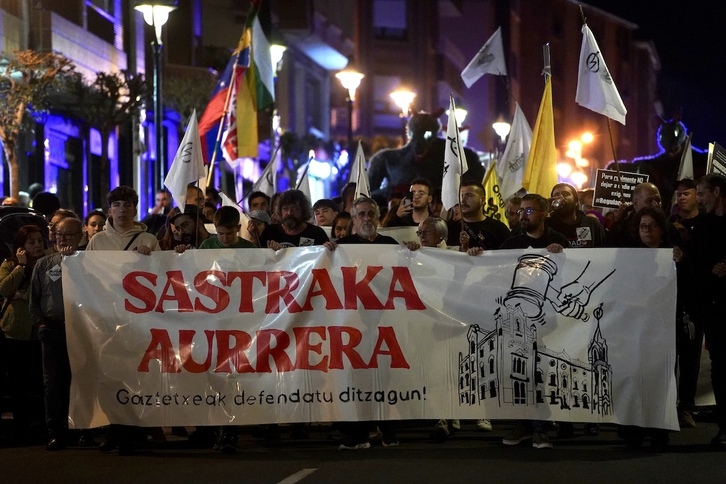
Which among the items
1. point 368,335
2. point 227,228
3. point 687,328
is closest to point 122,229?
point 227,228

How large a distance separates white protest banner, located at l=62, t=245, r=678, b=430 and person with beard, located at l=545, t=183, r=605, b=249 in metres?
1.34

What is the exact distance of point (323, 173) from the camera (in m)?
56.3

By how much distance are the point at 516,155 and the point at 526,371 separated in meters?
6.48

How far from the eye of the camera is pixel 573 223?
11672 millimetres

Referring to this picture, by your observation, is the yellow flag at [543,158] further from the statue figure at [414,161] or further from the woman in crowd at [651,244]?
the statue figure at [414,161]

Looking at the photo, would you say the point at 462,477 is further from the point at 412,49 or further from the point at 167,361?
the point at 412,49

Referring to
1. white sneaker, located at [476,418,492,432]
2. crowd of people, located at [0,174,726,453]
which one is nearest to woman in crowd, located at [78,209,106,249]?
crowd of people, located at [0,174,726,453]

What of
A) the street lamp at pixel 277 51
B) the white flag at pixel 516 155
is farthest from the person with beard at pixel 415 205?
the street lamp at pixel 277 51

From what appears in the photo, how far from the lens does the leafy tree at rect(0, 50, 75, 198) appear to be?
21.9m

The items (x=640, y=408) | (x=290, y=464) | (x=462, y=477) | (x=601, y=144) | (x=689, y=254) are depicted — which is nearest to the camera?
(x=462, y=477)

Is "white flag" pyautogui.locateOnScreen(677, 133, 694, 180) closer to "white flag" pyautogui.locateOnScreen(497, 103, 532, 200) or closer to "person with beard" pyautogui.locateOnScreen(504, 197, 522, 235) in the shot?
"white flag" pyautogui.locateOnScreen(497, 103, 532, 200)

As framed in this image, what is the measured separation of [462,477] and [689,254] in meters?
3.17

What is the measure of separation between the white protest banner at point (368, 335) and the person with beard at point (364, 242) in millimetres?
142

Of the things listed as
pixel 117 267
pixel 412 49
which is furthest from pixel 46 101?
pixel 412 49
